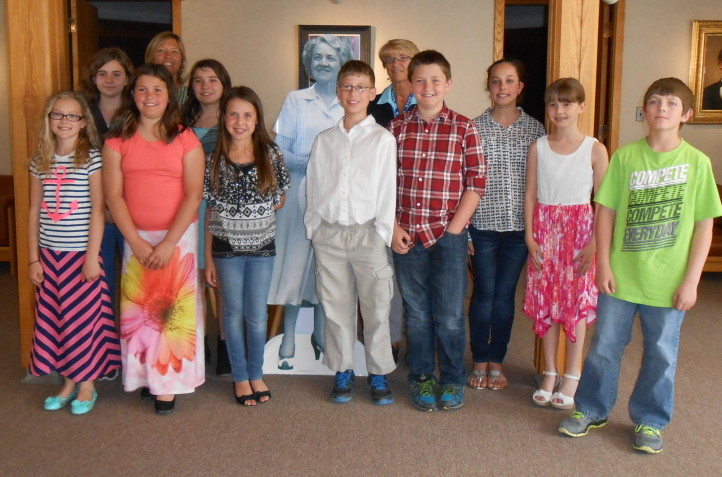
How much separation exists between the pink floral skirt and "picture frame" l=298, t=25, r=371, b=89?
11.4ft

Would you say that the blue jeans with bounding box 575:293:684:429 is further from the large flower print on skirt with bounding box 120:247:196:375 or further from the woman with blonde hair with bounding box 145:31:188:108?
the woman with blonde hair with bounding box 145:31:188:108

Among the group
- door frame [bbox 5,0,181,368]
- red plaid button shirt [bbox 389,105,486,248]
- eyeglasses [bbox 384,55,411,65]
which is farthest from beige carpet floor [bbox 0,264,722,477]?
eyeglasses [bbox 384,55,411,65]

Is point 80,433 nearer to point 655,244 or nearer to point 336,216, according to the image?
point 336,216

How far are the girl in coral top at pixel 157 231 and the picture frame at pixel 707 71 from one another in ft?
15.4

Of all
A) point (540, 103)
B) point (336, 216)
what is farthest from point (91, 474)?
point (540, 103)

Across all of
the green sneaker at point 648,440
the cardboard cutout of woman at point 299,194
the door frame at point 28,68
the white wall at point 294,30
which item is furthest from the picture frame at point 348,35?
the green sneaker at point 648,440

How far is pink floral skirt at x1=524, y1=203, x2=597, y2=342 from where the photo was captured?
8.34 feet

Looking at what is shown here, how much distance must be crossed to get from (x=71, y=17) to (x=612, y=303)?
4.82 meters

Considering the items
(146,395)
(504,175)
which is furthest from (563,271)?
(146,395)

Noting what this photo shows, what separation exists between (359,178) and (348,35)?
3.53m

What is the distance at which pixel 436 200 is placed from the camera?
98.0 inches

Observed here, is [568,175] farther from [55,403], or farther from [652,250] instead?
[55,403]

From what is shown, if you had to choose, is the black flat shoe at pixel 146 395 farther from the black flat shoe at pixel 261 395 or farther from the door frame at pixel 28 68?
the door frame at pixel 28 68

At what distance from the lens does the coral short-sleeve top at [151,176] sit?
2465mm
